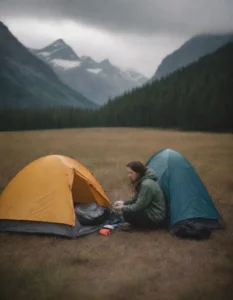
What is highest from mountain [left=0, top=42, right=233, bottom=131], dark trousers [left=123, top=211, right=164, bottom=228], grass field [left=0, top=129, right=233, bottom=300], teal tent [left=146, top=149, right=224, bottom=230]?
mountain [left=0, top=42, right=233, bottom=131]

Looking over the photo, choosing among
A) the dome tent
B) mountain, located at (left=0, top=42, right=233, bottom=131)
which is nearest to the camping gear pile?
the dome tent

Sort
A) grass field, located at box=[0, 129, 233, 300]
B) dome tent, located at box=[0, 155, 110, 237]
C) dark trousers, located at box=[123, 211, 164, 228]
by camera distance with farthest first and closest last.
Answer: dark trousers, located at box=[123, 211, 164, 228] → dome tent, located at box=[0, 155, 110, 237] → grass field, located at box=[0, 129, 233, 300]

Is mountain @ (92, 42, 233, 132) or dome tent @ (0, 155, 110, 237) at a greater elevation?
mountain @ (92, 42, 233, 132)

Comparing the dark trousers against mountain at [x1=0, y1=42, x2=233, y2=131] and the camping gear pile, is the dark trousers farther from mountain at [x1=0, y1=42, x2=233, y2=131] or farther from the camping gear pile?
mountain at [x1=0, y1=42, x2=233, y2=131]

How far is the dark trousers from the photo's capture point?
25.0 ft

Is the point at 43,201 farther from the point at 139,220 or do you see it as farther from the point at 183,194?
the point at 183,194

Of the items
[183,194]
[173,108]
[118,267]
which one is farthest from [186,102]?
[118,267]

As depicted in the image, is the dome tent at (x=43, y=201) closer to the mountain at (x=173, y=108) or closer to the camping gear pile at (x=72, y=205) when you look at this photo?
the camping gear pile at (x=72, y=205)

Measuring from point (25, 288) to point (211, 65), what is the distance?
8570 centimetres

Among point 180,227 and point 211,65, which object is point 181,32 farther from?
point 211,65

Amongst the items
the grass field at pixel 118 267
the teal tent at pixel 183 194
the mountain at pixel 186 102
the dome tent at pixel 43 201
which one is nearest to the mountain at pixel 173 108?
the mountain at pixel 186 102

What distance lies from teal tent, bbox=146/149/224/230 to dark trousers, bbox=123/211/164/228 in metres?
0.45

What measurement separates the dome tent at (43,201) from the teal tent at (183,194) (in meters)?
2.06

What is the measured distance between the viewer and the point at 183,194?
7.93 meters
